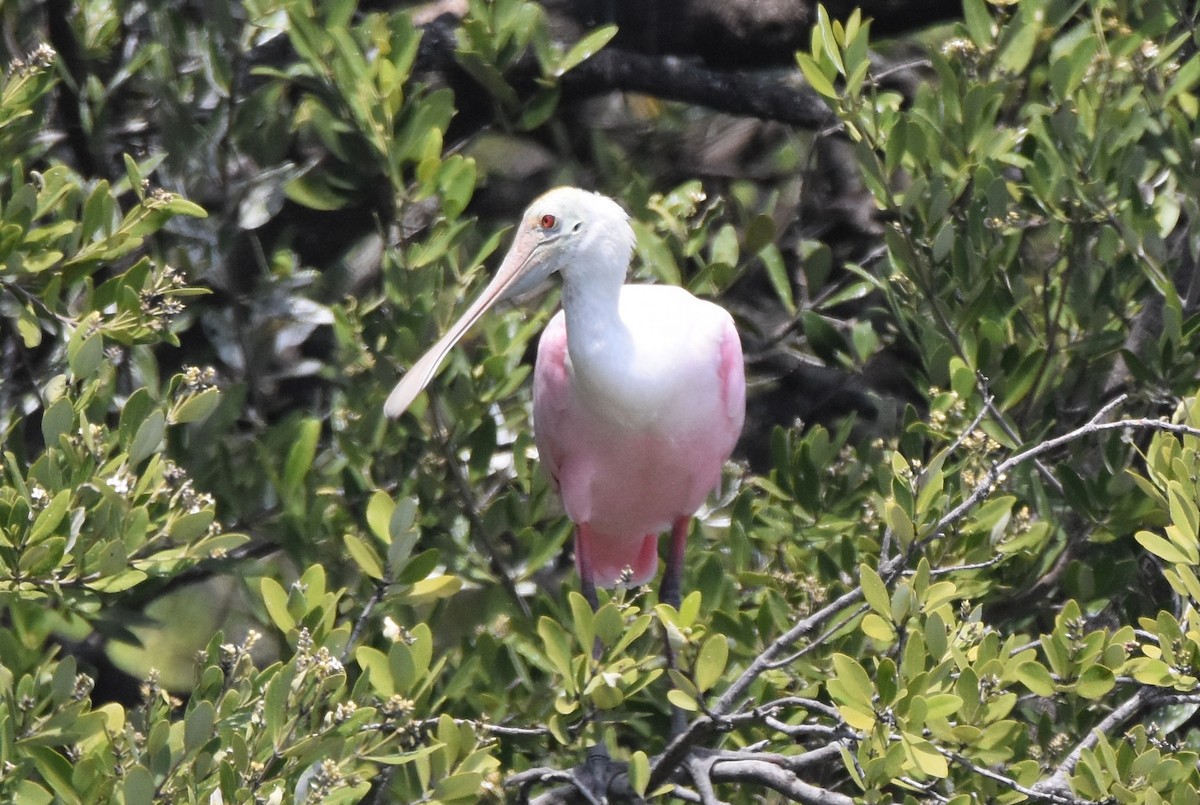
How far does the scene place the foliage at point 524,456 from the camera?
264 cm

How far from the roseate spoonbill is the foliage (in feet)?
0.37

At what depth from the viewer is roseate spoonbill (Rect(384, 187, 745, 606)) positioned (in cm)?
381

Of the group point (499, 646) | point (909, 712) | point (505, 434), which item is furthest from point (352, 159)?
point (909, 712)

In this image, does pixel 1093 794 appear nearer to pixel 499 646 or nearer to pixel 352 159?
pixel 499 646

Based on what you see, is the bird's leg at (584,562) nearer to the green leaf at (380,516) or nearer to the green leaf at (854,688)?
the green leaf at (380,516)

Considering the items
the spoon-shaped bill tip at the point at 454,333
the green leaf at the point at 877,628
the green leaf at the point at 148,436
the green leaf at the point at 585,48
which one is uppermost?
the green leaf at the point at 148,436

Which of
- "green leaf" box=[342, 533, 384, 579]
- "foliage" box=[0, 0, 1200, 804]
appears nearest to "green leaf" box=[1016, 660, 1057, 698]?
"foliage" box=[0, 0, 1200, 804]

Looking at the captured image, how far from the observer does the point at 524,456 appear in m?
3.95

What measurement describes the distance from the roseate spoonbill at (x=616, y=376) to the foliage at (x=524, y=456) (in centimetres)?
11

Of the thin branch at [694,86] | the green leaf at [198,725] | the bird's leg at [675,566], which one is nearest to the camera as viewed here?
the green leaf at [198,725]

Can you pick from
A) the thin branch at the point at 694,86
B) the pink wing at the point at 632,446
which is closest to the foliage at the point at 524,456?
the pink wing at the point at 632,446

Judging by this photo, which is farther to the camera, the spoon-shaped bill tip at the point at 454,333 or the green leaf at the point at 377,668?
the spoon-shaped bill tip at the point at 454,333

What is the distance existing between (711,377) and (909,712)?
1572mm

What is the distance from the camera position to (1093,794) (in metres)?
2.55
